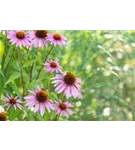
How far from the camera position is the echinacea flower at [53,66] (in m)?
1.76

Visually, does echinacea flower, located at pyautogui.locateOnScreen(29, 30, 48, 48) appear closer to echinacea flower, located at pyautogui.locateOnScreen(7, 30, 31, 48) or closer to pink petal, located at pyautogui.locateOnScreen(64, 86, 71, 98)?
echinacea flower, located at pyautogui.locateOnScreen(7, 30, 31, 48)

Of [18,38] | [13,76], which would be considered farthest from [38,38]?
[13,76]

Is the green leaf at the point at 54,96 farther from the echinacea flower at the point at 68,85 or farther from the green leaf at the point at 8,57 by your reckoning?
the green leaf at the point at 8,57

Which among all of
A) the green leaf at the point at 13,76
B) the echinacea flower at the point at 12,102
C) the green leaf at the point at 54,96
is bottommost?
the echinacea flower at the point at 12,102

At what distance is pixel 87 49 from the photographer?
178 cm

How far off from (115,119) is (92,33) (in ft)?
1.18

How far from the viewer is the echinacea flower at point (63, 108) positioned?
1.75 metres

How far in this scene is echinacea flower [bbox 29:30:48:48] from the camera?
5.84ft

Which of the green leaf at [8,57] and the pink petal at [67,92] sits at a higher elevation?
the green leaf at [8,57]

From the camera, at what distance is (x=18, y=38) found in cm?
178

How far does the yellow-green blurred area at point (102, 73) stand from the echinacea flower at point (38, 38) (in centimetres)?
7

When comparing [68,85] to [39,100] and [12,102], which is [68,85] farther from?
[12,102]

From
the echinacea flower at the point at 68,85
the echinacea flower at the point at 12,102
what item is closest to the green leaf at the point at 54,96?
the echinacea flower at the point at 68,85

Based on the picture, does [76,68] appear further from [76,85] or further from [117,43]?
[117,43]
